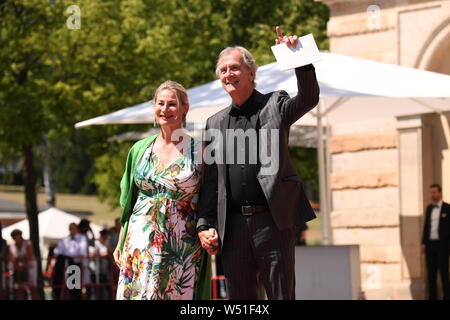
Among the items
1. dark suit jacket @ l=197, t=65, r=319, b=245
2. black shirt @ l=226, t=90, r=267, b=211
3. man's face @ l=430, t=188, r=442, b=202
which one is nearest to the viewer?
dark suit jacket @ l=197, t=65, r=319, b=245

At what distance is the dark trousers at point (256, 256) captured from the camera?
5785 millimetres

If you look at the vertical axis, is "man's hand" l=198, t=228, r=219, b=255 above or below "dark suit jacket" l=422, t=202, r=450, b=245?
below

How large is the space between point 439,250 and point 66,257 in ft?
23.7

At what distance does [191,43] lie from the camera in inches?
1101

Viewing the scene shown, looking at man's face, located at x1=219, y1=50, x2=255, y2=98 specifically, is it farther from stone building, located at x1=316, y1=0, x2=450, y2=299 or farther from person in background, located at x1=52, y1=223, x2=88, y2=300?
person in background, located at x1=52, y1=223, x2=88, y2=300

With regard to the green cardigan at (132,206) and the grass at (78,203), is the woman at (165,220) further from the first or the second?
the grass at (78,203)

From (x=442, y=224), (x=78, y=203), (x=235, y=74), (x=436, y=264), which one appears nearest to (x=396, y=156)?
(x=442, y=224)

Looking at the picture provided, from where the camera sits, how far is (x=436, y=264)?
50.9 ft

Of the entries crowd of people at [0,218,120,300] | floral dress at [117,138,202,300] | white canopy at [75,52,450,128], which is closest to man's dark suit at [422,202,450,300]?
white canopy at [75,52,450,128]

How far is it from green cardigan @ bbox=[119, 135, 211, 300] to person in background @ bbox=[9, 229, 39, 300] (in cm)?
1299

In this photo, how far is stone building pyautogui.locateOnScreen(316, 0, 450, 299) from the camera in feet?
52.6

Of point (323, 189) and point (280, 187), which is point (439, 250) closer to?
point (323, 189)

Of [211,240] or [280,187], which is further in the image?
[211,240]
